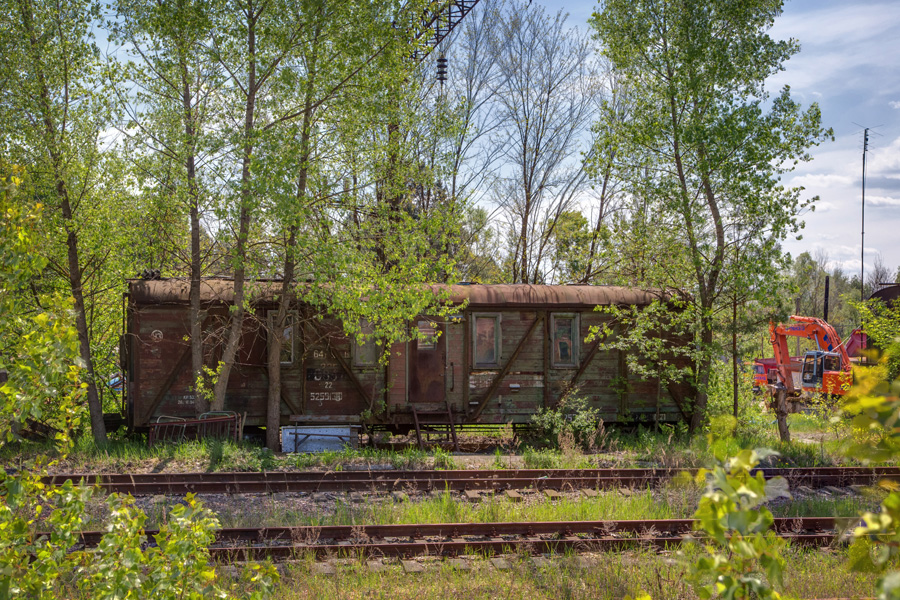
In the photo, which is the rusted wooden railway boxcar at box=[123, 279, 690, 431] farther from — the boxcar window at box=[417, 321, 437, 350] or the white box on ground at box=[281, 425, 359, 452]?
the white box on ground at box=[281, 425, 359, 452]

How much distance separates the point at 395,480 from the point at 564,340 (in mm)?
6454

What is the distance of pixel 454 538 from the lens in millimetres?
7902

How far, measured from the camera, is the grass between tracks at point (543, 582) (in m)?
6.16

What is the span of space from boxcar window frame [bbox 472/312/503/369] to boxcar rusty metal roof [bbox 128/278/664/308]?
29 centimetres

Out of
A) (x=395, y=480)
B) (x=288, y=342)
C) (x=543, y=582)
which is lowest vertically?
(x=543, y=582)

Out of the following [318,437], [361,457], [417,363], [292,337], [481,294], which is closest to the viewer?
[361,457]

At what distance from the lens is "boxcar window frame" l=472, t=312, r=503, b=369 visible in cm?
1485

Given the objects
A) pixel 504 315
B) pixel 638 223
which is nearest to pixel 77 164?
pixel 504 315

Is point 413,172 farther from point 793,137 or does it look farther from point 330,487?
point 793,137

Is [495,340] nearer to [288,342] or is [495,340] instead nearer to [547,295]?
[547,295]

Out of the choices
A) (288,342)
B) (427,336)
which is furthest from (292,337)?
(427,336)

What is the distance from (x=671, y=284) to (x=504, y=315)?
3874mm

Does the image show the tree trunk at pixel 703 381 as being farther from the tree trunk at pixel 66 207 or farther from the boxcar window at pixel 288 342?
the tree trunk at pixel 66 207

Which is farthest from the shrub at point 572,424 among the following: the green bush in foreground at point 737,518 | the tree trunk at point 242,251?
the green bush in foreground at point 737,518
